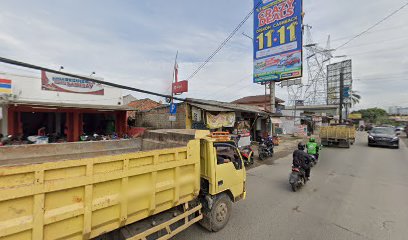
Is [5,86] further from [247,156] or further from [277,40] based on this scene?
[277,40]

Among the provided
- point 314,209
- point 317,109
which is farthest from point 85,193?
point 317,109

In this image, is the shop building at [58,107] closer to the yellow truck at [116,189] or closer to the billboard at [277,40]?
the yellow truck at [116,189]

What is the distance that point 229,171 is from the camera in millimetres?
4125

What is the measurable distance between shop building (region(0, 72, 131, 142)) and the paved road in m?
10.7

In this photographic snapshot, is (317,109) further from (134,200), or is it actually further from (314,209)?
(134,200)

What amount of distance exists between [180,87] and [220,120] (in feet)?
13.9

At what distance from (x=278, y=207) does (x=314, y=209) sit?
2.79 feet

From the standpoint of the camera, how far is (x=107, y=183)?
242 cm

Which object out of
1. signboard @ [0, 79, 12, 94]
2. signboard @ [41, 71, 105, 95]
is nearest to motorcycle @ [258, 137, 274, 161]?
signboard @ [41, 71, 105, 95]

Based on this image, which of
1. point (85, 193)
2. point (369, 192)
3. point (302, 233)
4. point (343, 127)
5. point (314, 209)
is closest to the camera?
point (85, 193)

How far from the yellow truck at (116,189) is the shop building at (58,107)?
9653 millimetres

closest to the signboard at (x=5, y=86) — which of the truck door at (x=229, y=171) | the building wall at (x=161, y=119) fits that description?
the building wall at (x=161, y=119)

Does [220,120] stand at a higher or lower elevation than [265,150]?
higher

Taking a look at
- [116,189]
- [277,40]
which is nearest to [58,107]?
[116,189]
